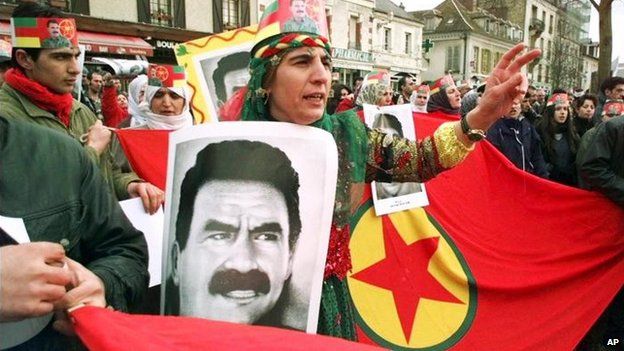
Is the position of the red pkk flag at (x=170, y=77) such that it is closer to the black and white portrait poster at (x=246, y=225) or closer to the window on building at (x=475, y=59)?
the black and white portrait poster at (x=246, y=225)

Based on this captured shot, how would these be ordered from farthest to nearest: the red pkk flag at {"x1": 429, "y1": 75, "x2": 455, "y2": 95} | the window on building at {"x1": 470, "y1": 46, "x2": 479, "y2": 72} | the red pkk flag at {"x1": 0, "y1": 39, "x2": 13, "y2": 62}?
the window on building at {"x1": 470, "y1": 46, "x2": 479, "y2": 72}, the red pkk flag at {"x1": 429, "y1": 75, "x2": 455, "y2": 95}, the red pkk flag at {"x1": 0, "y1": 39, "x2": 13, "y2": 62}

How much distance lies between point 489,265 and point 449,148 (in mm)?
1528

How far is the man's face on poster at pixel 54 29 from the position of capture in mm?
2768

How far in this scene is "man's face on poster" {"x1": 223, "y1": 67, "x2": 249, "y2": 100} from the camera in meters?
3.55

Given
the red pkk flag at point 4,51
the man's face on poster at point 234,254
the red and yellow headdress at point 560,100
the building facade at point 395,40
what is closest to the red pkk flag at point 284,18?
the man's face on poster at point 234,254

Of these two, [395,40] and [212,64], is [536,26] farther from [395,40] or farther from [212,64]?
[212,64]

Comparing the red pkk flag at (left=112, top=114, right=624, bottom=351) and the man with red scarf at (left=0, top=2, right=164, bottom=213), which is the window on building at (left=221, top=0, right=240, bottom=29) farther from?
the red pkk flag at (left=112, top=114, right=624, bottom=351)

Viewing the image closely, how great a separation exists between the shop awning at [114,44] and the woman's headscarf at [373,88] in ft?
41.8

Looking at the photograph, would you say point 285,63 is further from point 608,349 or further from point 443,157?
point 608,349

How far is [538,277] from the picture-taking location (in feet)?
10.3

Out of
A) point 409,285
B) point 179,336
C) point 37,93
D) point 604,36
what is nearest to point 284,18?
point 179,336

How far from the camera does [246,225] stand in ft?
4.31

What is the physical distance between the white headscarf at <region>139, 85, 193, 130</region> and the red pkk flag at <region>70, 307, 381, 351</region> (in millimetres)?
2684

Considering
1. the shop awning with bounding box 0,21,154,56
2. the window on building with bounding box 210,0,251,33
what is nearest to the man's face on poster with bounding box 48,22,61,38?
the shop awning with bounding box 0,21,154,56
